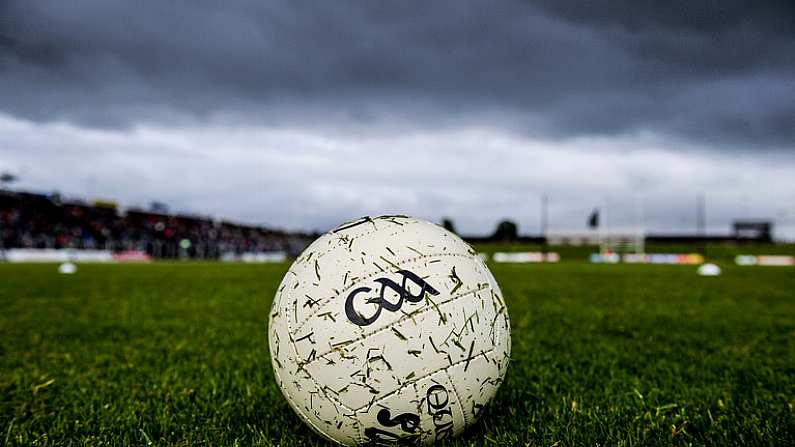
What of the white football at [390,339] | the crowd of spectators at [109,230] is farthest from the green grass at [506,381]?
the crowd of spectators at [109,230]

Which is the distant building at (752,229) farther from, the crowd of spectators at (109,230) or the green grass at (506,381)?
the green grass at (506,381)

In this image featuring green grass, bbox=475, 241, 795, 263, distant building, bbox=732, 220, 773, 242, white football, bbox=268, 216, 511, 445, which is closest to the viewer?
white football, bbox=268, 216, 511, 445

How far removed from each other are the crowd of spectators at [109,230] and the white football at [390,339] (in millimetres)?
57977

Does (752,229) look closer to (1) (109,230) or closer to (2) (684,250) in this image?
(2) (684,250)

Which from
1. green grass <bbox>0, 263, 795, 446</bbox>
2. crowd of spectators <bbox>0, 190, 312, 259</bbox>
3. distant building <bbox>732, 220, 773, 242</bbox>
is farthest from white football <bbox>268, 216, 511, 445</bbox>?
distant building <bbox>732, 220, 773, 242</bbox>

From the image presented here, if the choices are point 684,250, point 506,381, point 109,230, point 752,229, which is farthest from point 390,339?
point 752,229

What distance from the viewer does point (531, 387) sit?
3.91 m

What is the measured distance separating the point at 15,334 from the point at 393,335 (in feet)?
19.7

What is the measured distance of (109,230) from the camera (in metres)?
64.0

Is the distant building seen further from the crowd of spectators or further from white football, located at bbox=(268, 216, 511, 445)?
white football, located at bbox=(268, 216, 511, 445)

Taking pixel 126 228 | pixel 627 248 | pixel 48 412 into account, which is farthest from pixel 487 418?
pixel 126 228

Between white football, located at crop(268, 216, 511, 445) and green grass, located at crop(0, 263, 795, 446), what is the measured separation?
1.15ft

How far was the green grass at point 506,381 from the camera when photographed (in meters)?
3.03

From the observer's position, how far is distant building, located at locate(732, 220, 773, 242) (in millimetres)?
80688
